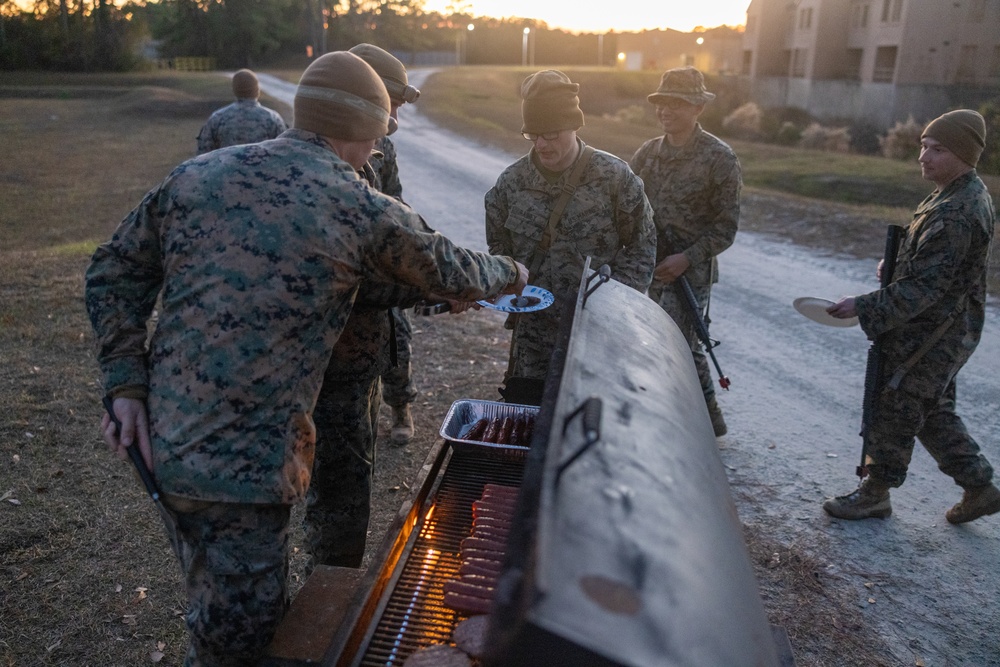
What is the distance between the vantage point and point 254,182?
2.38 m

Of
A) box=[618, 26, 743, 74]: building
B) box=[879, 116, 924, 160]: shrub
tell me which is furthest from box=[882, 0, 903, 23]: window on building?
box=[618, 26, 743, 74]: building

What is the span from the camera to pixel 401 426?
551 centimetres

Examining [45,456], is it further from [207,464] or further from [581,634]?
[581,634]

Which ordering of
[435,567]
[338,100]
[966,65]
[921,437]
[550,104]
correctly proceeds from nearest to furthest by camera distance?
[338,100], [435,567], [550,104], [921,437], [966,65]

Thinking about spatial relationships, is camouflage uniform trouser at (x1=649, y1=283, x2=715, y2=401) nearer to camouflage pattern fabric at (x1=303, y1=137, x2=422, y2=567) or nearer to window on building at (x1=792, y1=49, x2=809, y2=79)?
camouflage pattern fabric at (x1=303, y1=137, x2=422, y2=567)

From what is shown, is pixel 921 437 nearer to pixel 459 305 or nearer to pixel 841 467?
pixel 841 467

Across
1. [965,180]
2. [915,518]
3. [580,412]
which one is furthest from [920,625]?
[580,412]

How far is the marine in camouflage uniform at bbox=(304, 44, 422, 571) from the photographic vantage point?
336 centimetres

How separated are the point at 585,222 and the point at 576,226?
2.1 inches

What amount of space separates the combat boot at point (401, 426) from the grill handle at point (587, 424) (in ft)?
12.5

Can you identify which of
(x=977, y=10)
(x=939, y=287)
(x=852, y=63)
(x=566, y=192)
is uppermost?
(x=977, y=10)

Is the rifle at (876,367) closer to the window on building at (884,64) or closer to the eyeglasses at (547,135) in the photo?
the eyeglasses at (547,135)

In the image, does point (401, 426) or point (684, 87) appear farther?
point (401, 426)

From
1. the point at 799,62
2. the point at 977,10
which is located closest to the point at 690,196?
the point at 977,10
